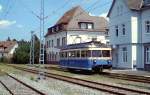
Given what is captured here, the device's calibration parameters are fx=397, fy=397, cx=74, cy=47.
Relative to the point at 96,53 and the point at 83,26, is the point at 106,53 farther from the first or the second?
the point at 83,26

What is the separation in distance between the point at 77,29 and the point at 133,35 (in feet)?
90.4

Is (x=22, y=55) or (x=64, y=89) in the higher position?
(x=22, y=55)

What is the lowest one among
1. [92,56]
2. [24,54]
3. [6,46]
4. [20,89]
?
[20,89]

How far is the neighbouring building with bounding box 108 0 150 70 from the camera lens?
4406cm

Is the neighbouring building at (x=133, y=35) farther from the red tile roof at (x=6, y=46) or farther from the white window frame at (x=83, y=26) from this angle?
the red tile roof at (x=6, y=46)

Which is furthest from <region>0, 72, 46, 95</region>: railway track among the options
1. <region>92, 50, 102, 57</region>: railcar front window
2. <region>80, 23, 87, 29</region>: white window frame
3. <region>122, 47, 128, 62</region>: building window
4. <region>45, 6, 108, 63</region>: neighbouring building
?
<region>80, 23, 87, 29</region>: white window frame

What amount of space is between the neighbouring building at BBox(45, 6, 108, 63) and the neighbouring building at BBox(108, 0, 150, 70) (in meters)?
22.0

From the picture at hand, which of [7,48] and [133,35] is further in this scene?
[7,48]

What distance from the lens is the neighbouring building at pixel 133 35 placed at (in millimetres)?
44062

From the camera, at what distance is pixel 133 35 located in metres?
45.5

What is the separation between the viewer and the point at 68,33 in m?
72.1

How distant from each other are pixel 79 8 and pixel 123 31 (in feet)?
98.4

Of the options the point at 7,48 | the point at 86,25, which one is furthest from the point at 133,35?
the point at 7,48

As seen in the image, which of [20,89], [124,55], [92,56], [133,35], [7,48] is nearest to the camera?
[20,89]
